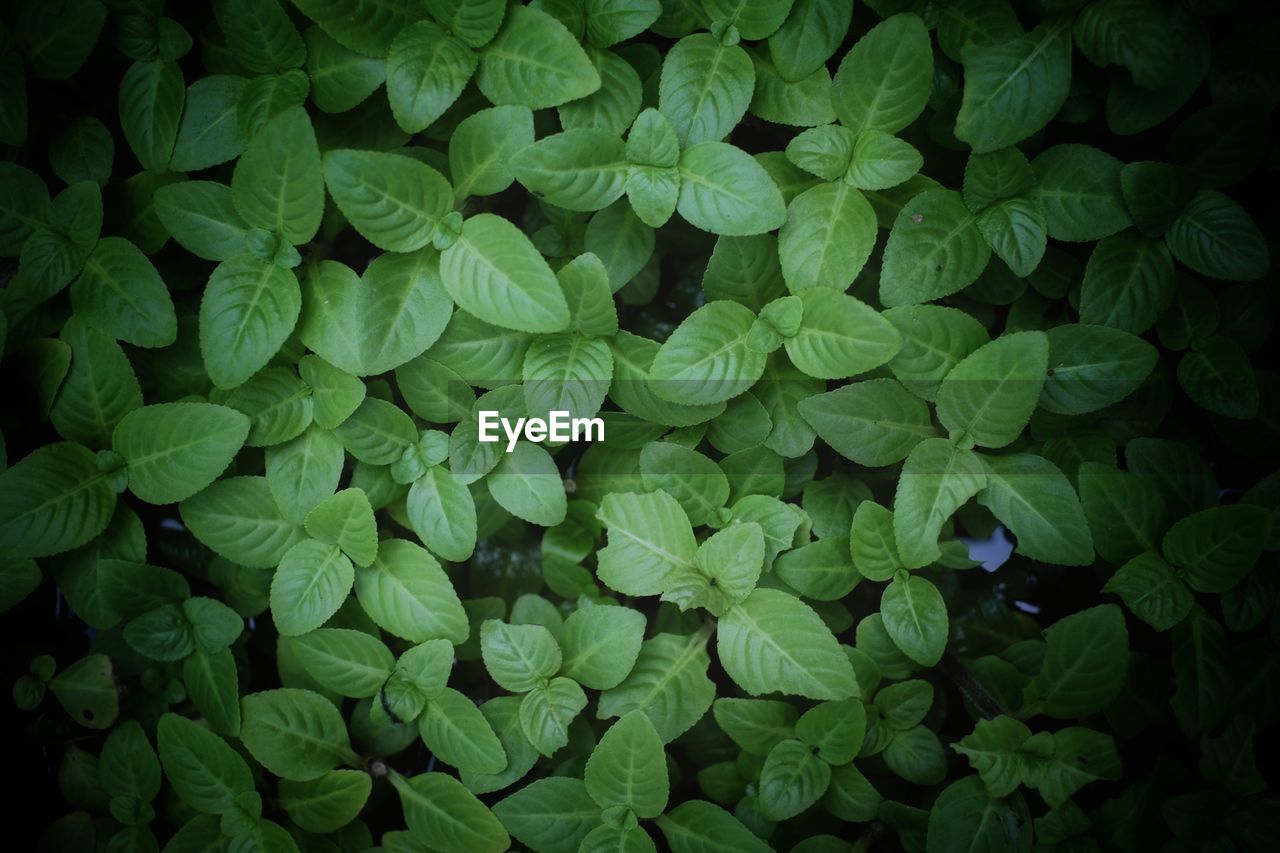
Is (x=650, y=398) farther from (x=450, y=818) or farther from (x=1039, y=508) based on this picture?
(x=450, y=818)

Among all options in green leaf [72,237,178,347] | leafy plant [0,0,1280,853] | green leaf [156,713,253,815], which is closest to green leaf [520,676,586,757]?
leafy plant [0,0,1280,853]

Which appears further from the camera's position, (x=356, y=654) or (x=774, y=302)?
(x=356, y=654)

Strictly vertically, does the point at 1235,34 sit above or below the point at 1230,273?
above

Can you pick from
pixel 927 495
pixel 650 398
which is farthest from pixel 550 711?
pixel 927 495

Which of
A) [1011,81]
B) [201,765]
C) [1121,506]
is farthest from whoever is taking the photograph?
[201,765]

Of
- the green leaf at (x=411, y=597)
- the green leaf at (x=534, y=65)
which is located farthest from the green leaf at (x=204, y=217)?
the green leaf at (x=411, y=597)

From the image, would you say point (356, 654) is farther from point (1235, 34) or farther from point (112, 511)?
point (1235, 34)

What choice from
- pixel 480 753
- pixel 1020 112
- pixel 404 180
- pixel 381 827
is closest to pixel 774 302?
pixel 1020 112
